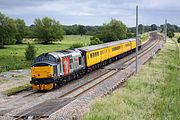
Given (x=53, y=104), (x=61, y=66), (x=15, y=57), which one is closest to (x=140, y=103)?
(x=53, y=104)

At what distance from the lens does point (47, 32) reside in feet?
431

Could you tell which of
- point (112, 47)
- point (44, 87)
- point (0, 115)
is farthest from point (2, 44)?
point (0, 115)

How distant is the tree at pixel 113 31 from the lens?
348ft

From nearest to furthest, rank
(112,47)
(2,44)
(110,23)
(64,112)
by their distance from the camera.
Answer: (64,112) < (112,47) < (2,44) < (110,23)

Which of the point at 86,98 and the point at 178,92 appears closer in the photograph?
the point at 86,98

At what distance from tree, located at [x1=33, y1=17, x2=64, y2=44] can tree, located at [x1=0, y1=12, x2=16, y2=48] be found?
20646 millimetres

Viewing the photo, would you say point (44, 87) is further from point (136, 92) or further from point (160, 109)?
point (160, 109)

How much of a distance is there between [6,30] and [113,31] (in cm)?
3317

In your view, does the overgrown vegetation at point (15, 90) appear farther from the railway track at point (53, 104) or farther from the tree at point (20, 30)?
the tree at point (20, 30)

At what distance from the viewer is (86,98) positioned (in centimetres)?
2333

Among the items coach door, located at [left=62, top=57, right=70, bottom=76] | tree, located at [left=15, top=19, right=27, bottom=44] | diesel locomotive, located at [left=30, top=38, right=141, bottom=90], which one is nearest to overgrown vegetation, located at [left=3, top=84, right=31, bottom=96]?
diesel locomotive, located at [left=30, top=38, right=141, bottom=90]

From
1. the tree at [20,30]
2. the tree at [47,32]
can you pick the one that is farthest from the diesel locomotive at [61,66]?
the tree at [47,32]

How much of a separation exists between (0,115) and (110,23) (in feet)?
311

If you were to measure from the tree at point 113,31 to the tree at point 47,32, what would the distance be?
89.3 ft
